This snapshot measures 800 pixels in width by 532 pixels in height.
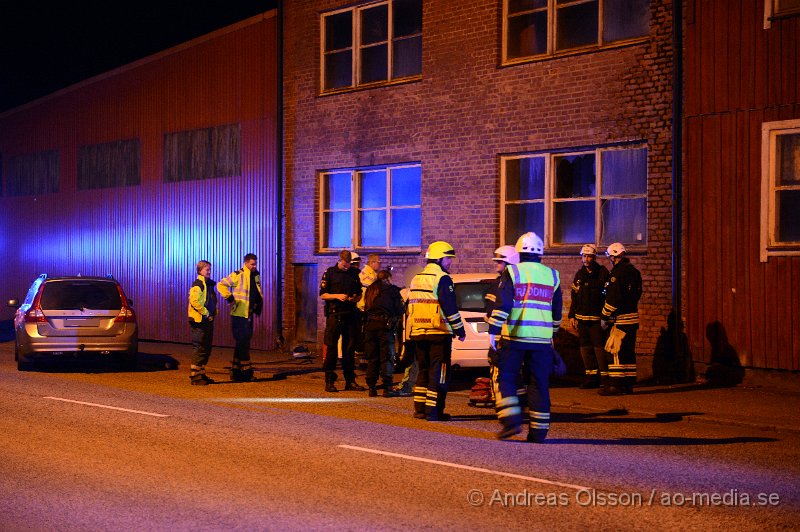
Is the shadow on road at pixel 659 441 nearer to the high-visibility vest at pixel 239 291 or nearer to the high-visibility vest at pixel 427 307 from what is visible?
the high-visibility vest at pixel 427 307

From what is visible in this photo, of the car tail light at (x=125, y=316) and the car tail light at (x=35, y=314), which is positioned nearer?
the car tail light at (x=35, y=314)

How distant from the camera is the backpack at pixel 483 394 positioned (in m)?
13.2

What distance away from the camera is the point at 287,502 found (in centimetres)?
771

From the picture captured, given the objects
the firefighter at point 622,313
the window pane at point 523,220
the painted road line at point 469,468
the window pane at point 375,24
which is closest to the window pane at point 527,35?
the window pane at point 523,220

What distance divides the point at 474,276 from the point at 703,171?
149 inches

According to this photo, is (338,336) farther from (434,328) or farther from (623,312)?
(623,312)

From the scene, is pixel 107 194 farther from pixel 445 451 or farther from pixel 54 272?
pixel 445 451

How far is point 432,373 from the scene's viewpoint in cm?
1192

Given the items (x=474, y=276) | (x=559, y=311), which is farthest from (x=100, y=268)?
(x=559, y=311)

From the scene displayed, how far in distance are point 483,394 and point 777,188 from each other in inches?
218

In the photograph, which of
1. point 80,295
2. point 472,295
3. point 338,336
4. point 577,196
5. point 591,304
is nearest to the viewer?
point 591,304

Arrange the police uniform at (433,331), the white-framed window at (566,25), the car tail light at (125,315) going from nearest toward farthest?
the police uniform at (433,331)
the white-framed window at (566,25)
the car tail light at (125,315)

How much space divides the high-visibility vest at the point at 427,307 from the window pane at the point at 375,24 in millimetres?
10358

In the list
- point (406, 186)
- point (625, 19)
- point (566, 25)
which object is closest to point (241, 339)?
point (406, 186)
